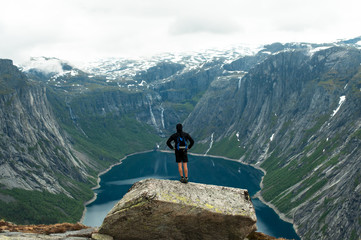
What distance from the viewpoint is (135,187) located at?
31.6 meters

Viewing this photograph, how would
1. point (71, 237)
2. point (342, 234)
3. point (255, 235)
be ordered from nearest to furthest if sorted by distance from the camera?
1. point (71, 237)
2. point (255, 235)
3. point (342, 234)

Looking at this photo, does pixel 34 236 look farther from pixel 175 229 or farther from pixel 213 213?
pixel 213 213

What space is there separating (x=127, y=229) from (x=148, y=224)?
71.7 inches

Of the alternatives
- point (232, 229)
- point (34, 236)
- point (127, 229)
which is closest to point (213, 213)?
point (232, 229)

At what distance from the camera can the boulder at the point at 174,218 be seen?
2750cm

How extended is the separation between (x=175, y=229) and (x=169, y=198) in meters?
2.62

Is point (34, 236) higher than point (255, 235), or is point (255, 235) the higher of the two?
point (34, 236)

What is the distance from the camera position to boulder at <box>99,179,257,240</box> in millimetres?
27500

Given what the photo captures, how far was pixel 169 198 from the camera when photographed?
27.9 metres

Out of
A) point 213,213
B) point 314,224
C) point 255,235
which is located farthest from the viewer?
point 314,224

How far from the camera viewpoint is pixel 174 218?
Answer: 27641 millimetres

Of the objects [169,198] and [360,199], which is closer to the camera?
[169,198]

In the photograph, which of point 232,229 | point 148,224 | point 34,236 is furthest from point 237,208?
point 34,236

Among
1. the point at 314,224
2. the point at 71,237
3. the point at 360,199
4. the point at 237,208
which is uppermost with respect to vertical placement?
the point at 237,208
